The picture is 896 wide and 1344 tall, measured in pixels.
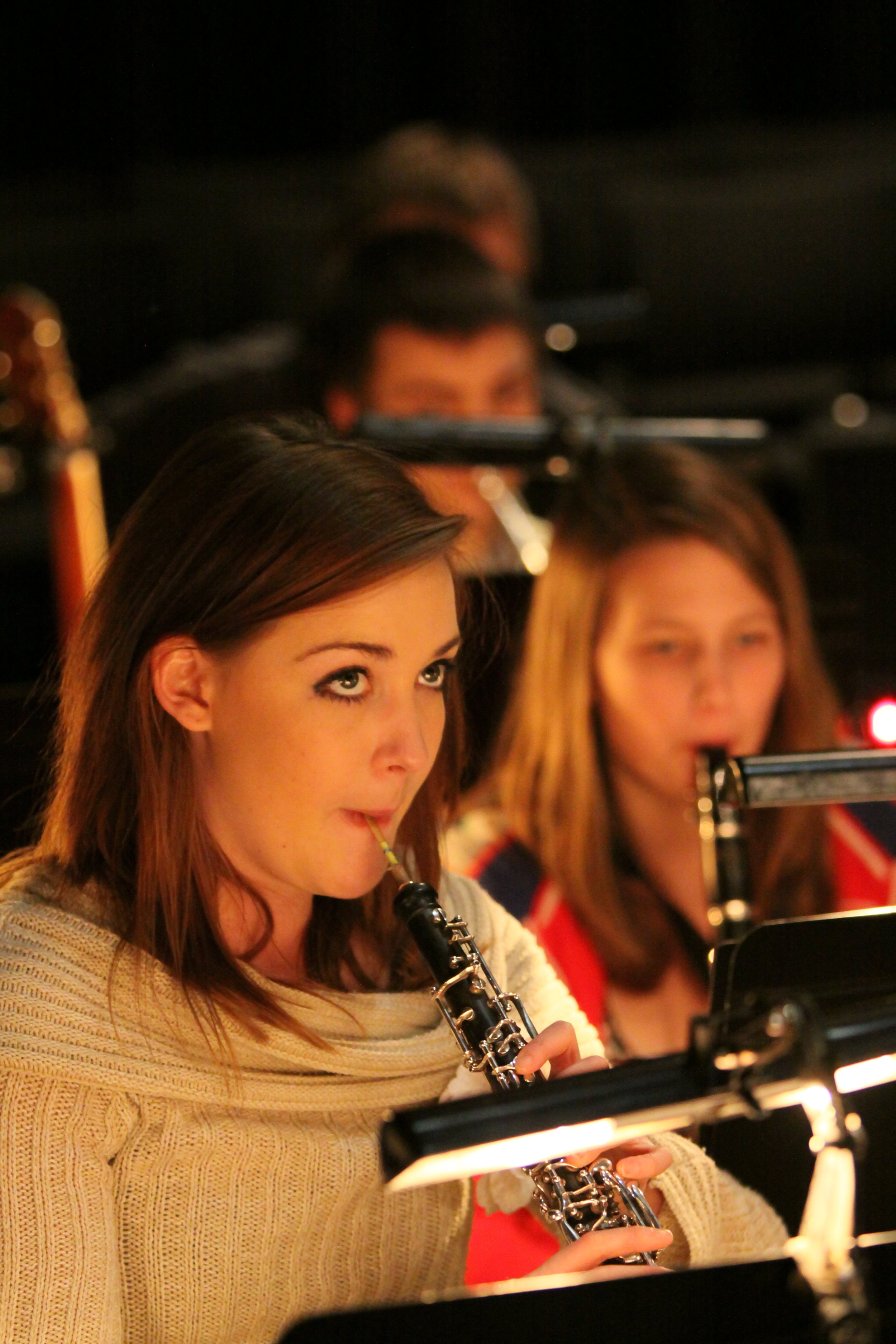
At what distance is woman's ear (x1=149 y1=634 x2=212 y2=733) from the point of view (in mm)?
915

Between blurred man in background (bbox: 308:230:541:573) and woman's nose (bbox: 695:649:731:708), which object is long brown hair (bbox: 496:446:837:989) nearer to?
woman's nose (bbox: 695:649:731:708)

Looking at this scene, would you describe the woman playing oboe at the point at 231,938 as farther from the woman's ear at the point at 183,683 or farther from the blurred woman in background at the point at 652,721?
the blurred woman in background at the point at 652,721

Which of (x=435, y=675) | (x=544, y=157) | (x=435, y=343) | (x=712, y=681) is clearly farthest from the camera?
(x=544, y=157)

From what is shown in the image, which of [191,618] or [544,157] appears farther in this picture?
[544,157]

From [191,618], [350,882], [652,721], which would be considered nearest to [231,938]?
[350,882]

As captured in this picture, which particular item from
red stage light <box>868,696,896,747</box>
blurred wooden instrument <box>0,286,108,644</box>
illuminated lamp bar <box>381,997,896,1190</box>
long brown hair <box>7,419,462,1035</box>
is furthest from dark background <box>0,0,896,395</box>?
illuminated lamp bar <box>381,997,896,1190</box>

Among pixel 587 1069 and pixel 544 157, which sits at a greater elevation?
pixel 544 157

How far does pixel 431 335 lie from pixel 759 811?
91 centimetres

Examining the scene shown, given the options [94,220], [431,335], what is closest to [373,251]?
[431,335]

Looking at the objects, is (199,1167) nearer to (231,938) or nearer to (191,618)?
(231,938)

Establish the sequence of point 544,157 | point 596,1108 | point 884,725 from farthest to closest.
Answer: point 544,157 < point 884,725 < point 596,1108

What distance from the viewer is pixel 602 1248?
86 cm

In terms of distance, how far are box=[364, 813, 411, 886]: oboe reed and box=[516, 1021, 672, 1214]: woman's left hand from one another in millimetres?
118

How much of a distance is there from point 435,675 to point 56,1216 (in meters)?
0.37
